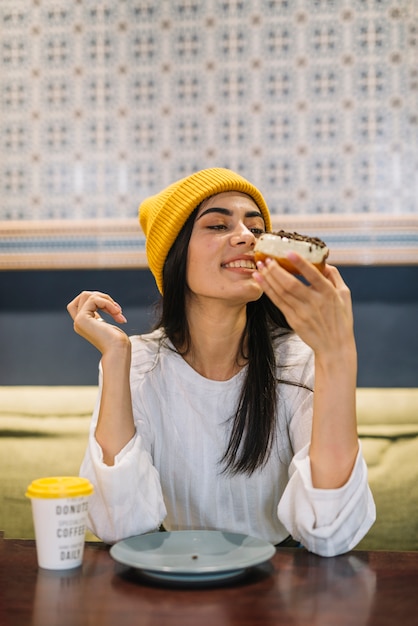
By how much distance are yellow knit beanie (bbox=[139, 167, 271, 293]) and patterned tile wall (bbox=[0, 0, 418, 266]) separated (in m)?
0.75

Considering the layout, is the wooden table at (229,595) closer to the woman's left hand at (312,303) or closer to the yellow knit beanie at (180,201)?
the woman's left hand at (312,303)

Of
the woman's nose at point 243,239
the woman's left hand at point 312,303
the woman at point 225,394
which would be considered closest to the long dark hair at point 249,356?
the woman at point 225,394

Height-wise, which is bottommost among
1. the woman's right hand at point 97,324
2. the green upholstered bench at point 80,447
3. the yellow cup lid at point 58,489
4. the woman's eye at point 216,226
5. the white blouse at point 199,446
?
the green upholstered bench at point 80,447

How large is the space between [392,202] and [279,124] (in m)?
0.51

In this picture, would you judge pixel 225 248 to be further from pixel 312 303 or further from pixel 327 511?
pixel 327 511

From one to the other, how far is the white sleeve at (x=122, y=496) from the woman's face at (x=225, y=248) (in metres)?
0.47

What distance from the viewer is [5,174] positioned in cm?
275

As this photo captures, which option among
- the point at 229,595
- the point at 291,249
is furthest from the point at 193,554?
the point at 291,249

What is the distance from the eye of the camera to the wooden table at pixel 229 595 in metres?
0.92

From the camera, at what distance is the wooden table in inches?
36.2

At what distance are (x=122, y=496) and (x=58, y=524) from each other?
0.29 meters

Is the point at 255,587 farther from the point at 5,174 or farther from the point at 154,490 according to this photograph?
the point at 5,174

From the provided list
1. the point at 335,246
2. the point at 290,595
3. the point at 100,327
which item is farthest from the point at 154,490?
the point at 335,246

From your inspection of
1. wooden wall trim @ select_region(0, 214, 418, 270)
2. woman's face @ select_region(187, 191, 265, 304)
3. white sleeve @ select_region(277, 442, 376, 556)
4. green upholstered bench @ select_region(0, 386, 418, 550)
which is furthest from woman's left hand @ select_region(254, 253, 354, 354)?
wooden wall trim @ select_region(0, 214, 418, 270)
